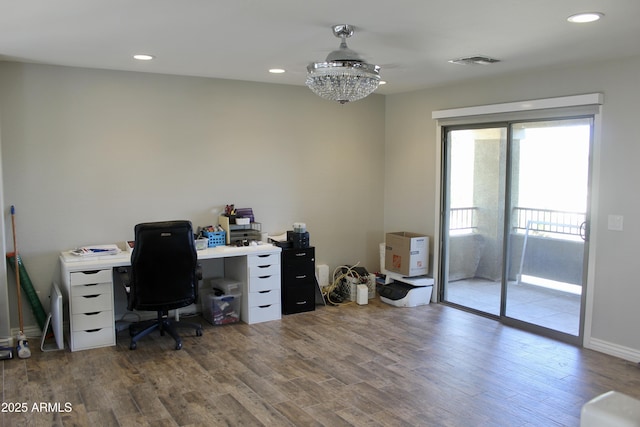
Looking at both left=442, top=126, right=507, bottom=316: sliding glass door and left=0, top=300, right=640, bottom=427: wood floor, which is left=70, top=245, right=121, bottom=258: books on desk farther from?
left=442, top=126, right=507, bottom=316: sliding glass door

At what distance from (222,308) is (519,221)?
3.00m

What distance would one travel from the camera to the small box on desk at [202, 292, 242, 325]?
493 centimetres

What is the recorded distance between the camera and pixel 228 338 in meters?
4.60

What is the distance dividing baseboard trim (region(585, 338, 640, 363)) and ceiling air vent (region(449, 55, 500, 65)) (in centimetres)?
250

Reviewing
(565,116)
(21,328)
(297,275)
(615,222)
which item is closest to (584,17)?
(565,116)

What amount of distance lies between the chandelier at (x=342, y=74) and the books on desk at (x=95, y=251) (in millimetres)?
2496

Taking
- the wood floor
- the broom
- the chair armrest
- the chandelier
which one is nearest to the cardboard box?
the wood floor

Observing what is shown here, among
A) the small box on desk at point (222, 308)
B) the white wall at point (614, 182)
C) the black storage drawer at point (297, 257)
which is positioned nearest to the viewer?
the white wall at point (614, 182)

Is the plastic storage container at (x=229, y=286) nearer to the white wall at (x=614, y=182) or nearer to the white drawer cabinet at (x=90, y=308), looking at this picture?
the white drawer cabinet at (x=90, y=308)

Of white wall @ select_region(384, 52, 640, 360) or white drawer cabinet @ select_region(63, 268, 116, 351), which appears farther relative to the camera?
white drawer cabinet @ select_region(63, 268, 116, 351)

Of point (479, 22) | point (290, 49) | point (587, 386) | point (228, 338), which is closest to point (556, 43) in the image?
point (479, 22)

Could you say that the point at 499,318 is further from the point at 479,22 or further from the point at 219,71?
the point at 219,71

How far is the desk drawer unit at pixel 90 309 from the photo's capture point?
416 centimetres

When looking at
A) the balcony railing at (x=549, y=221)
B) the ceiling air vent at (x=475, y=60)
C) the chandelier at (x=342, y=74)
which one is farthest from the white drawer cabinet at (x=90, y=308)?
the balcony railing at (x=549, y=221)
